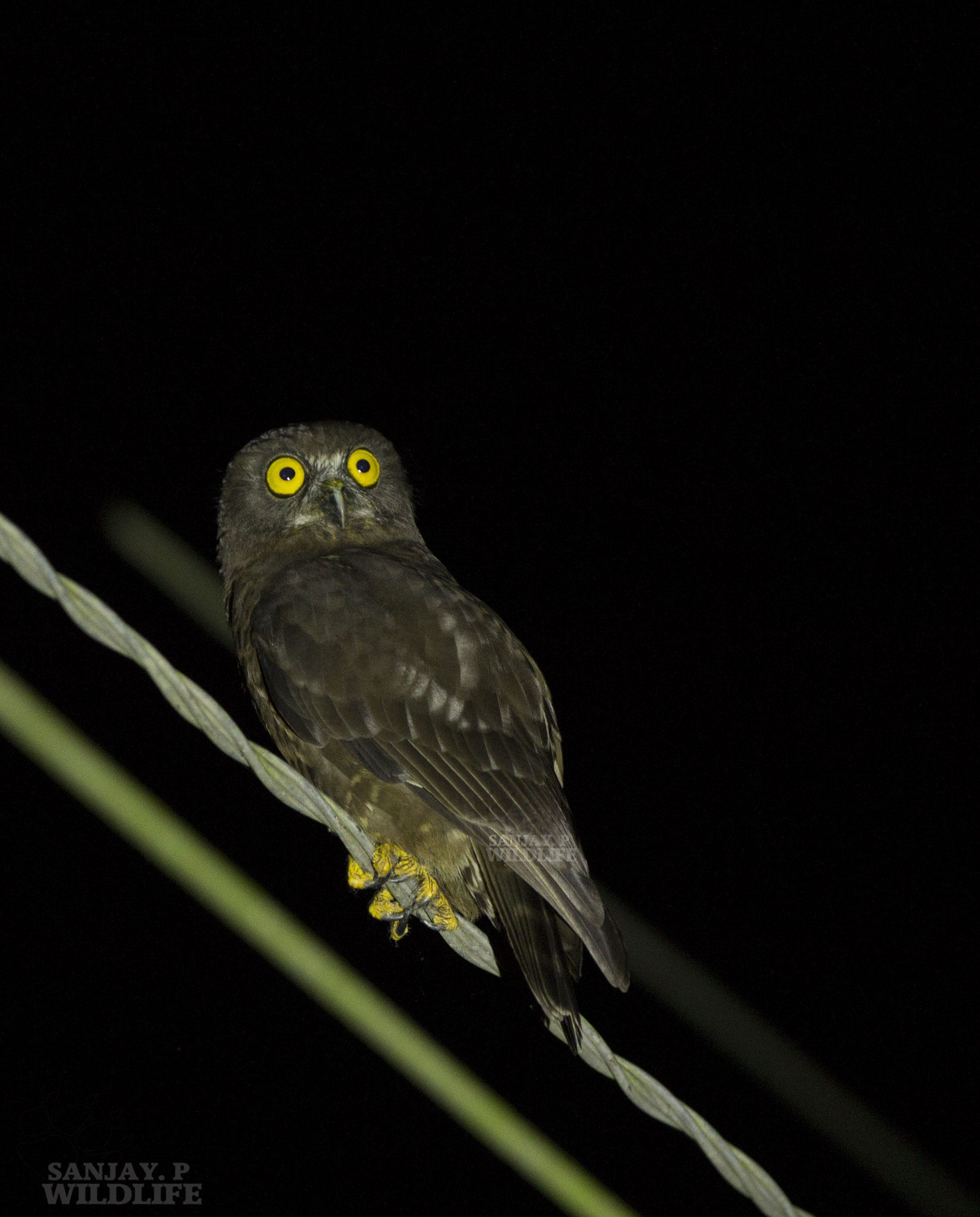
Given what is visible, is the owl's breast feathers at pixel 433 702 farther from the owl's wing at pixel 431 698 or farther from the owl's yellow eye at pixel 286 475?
the owl's yellow eye at pixel 286 475

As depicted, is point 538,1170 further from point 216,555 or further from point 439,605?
point 216,555

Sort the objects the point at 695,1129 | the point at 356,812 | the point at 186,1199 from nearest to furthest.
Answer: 1. the point at 695,1129
2. the point at 356,812
3. the point at 186,1199

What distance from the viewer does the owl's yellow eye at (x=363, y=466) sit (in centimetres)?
391

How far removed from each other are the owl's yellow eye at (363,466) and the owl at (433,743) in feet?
1.85

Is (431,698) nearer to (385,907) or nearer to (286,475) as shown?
(385,907)

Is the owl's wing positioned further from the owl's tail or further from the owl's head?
the owl's head

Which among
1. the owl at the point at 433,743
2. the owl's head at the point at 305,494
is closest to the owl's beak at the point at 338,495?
the owl's head at the point at 305,494

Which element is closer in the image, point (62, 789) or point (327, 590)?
point (327, 590)

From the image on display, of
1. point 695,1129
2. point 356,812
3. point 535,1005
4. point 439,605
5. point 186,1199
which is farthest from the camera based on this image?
point 186,1199

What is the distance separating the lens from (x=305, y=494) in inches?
148

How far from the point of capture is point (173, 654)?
696 cm

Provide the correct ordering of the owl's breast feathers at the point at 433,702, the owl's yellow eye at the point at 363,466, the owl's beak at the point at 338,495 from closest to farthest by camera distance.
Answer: the owl's breast feathers at the point at 433,702, the owl's beak at the point at 338,495, the owl's yellow eye at the point at 363,466

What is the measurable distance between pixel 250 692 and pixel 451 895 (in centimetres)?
91

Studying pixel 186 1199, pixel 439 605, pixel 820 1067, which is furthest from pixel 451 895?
pixel 820 1067
